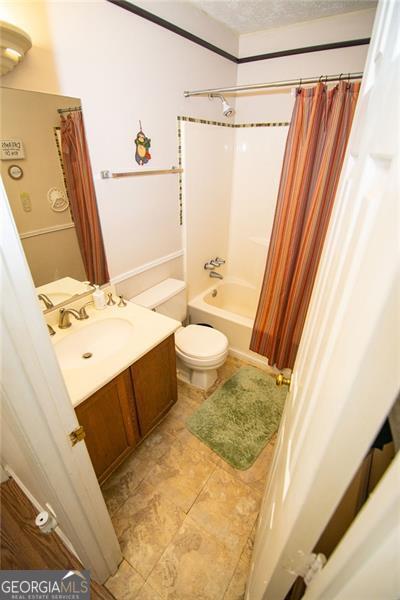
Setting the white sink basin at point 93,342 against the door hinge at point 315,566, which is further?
the white sink basin at point 93,342

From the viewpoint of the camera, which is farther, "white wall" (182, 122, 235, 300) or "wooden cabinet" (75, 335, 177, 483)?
"white wall" (182, 122, 235, 300)

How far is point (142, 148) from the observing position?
169 cm

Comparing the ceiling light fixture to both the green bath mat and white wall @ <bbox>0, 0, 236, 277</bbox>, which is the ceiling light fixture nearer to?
white wall @ <bbox>0, 0, 236, 277</bbox>

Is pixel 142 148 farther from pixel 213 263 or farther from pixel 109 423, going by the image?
pixel 109 423

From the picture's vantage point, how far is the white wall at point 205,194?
6.79 ft

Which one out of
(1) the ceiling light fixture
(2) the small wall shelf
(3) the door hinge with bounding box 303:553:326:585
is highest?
(1) the ceiling light fixture

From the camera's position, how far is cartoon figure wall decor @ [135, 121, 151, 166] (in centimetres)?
165

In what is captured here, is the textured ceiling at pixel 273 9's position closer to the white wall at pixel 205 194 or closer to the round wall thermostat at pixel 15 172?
the white wall at pixel 205 194

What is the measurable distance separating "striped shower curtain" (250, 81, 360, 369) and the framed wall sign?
4.98ft

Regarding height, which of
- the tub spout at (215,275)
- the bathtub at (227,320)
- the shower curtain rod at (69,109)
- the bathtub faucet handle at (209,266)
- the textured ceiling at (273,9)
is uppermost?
the textured ceiling at (273,9)

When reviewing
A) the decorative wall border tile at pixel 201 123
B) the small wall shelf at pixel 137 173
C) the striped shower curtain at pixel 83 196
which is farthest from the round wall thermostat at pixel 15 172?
the decorative wall border tile at pixel 201 123

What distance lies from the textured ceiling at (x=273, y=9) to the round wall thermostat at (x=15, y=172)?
1.60 m

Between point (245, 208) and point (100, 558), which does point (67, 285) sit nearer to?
point (100, 558)

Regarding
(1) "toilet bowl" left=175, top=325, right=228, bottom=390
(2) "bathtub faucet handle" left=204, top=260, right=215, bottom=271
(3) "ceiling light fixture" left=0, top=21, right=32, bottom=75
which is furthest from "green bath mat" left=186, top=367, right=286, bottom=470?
(3) "ceiling light fixture" left=0, top=21, right=32, bottom=75
